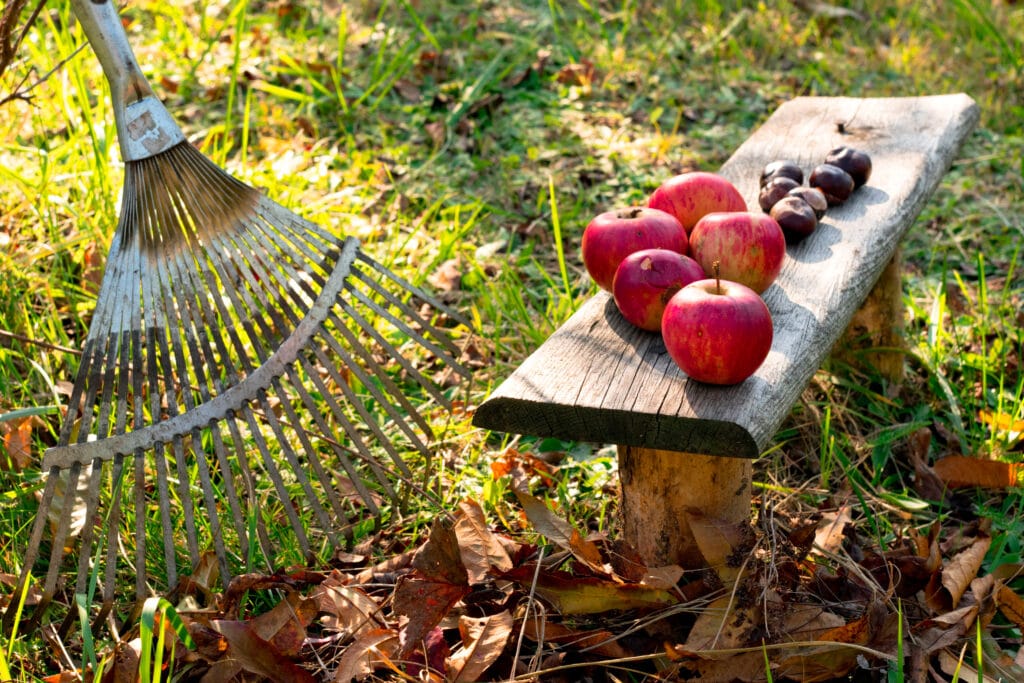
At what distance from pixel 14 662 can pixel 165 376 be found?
578 millimetres

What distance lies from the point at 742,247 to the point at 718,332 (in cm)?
35

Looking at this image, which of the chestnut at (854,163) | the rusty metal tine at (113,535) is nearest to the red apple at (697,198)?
the chestnut at (854,163)

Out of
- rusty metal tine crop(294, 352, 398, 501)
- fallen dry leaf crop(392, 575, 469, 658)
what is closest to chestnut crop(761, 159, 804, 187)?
rusty metal tine crop(294, 352, 398, 501)

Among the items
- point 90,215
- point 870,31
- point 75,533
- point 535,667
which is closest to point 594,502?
point 535,667

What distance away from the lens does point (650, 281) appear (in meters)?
1.77

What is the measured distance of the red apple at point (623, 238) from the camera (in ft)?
6.25

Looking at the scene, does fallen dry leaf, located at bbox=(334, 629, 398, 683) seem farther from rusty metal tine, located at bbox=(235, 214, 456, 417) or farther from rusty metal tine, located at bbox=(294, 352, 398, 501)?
rusty metal tine, located at bbox=(235, 214, 456, 417)

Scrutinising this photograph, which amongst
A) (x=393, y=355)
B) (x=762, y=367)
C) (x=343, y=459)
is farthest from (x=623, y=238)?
(x=343, y=459)

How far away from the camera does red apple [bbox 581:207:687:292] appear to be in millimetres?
1906

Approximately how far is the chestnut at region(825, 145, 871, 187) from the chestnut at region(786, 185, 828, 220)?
6.4 inches

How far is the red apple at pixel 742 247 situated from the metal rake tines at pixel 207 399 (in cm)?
62

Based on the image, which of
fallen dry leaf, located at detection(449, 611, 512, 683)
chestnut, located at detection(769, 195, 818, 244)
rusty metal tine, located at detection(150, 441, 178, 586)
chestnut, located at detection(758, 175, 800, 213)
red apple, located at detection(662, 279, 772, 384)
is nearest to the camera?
red apple, located at detection(662, 279, 772, 384)

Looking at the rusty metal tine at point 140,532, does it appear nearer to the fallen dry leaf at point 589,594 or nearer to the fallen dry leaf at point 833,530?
the fallen dry leaf at point 589,594

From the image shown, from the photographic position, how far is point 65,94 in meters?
3.39
